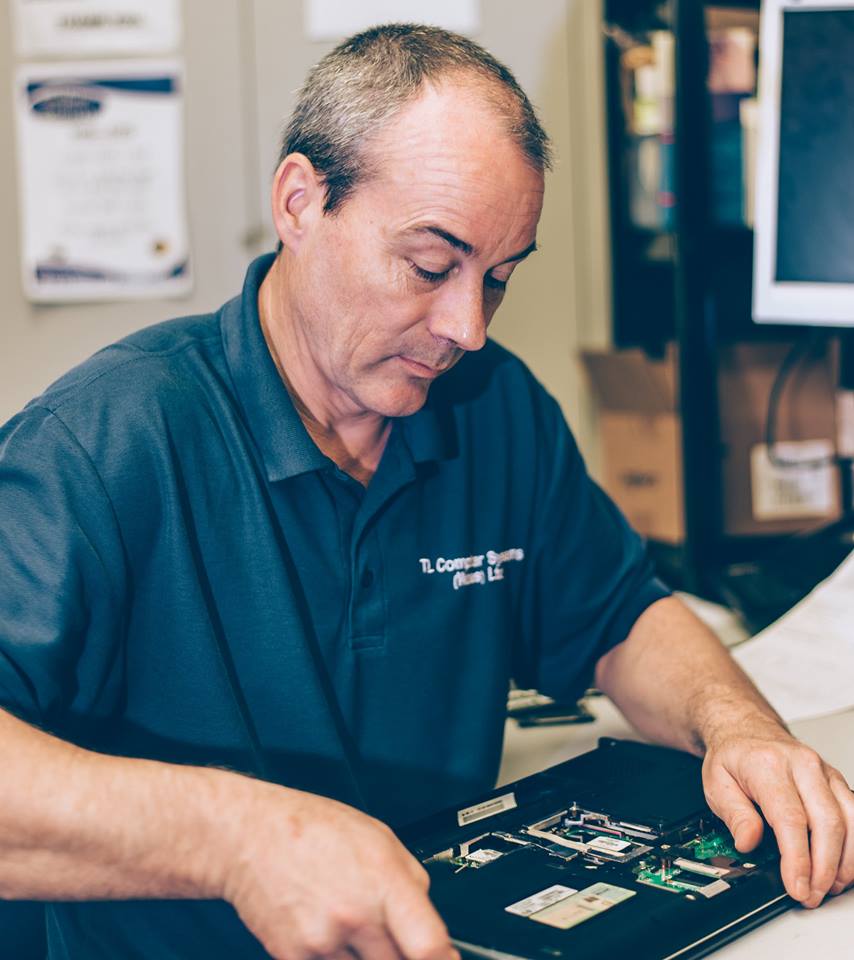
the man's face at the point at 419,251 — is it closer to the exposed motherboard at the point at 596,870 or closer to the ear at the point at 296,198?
the ear at the point at 296,198

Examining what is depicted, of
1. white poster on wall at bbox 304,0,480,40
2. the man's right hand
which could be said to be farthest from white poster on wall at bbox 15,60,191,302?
the man's right hand

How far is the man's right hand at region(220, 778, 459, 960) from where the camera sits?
70 centimetres

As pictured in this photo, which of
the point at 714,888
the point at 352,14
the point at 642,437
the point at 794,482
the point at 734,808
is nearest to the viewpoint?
the point at 714,888

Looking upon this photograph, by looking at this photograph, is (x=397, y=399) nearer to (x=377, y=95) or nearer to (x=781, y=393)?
(x=377, y=95)

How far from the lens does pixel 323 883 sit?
71 cm

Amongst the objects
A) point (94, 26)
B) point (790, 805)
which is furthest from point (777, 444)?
point (94, 26)

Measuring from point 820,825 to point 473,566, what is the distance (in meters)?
0.41

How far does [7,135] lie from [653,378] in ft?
4.17

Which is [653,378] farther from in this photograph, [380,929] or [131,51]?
[380,929]

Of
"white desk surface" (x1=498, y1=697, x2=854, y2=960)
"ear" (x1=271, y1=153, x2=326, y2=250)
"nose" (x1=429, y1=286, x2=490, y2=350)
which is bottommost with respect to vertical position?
"white desk surface" (x1=498, y1=697, x2=854, y2=960)

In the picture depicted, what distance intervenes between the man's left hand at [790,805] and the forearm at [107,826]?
0.35 metres

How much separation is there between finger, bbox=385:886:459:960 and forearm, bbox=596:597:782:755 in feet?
1.34

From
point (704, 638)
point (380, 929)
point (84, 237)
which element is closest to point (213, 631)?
point (380, 929)

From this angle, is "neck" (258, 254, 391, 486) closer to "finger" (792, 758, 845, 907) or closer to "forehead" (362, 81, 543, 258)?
"forehead" (362, 81, 543, 258)
